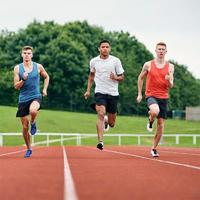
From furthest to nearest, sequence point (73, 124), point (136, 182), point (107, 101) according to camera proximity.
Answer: point (73, 124), point (107, 101), point (136, 182)

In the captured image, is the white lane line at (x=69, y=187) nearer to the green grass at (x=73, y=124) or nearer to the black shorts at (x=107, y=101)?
the black shorts at (x=107, y=101)

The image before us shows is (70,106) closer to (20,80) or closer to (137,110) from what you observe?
(137,110)

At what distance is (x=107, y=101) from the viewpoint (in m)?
13.3

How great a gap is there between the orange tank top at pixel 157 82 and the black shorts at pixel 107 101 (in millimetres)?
1246

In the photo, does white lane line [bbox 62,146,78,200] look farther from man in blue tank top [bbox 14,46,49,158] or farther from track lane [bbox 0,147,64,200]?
man in blue tank top [bbox 14,46,49,158]

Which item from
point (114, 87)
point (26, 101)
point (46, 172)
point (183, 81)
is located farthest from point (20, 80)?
point (183, 81)

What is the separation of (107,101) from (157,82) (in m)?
1.69

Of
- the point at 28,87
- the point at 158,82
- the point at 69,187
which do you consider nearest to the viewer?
the point at 69,187

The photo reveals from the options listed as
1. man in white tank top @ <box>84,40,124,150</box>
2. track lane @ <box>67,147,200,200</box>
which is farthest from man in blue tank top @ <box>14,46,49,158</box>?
track lane @ <box>67,147,200,200</box>

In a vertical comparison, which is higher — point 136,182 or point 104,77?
point 104,77

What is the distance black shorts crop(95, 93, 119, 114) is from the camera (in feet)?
43.0

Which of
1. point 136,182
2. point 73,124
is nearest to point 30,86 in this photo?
point 136,182

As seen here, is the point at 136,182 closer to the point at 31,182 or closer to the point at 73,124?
the point at 31,182

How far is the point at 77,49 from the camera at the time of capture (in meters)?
81.1
